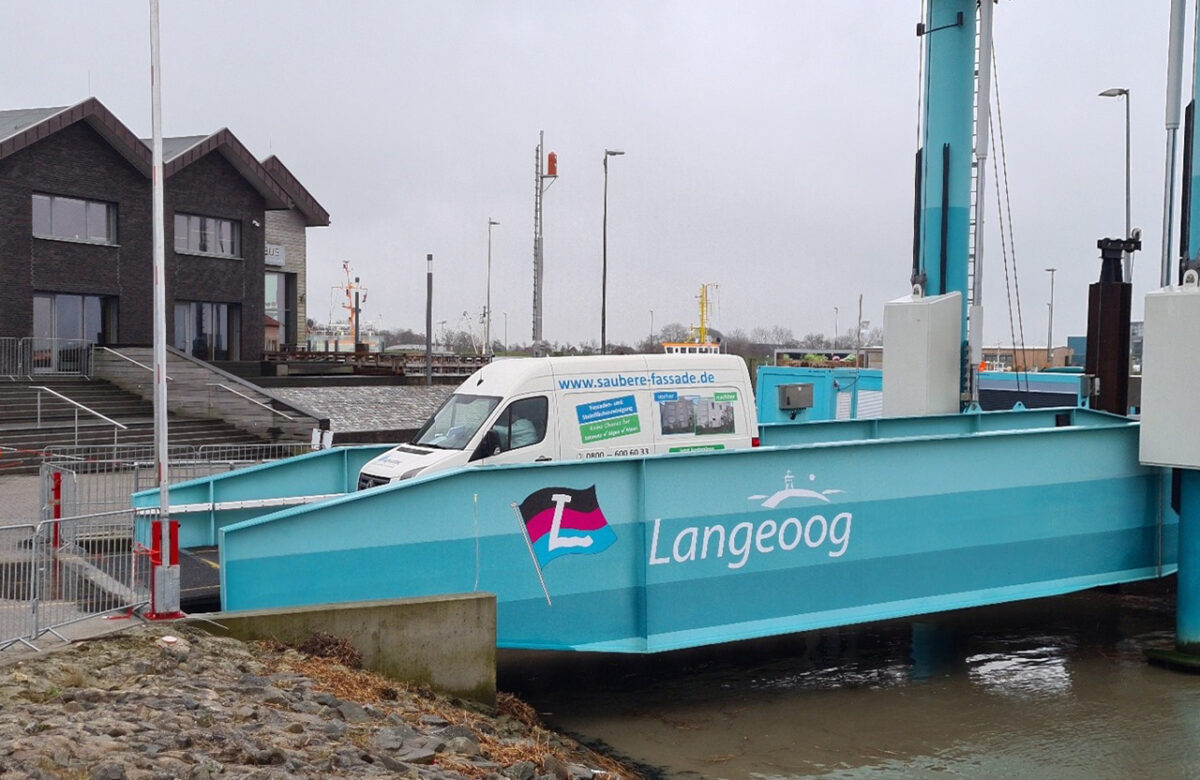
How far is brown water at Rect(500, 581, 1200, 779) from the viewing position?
887 centimetres

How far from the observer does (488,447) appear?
39.6 feet

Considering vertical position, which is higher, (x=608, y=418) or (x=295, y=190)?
(x=295, y=190)

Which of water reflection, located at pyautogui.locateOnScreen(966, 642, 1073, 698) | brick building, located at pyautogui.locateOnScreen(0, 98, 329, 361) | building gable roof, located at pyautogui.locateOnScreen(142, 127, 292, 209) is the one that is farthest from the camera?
building gable roof, located at pyautogui.locateOnScreen(142, 127, 292, 209)

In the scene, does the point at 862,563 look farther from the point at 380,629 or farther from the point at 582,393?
the point at 380,629

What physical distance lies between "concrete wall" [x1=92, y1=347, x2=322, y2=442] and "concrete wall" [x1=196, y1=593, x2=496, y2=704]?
2051 cm

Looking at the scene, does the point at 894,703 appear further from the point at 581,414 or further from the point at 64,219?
the point at 64,219

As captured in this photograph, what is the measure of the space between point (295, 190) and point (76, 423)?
2174 centimetres

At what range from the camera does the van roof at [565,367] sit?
12.4 metres

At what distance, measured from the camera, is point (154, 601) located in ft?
27.8

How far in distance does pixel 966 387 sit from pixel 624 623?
797 cm

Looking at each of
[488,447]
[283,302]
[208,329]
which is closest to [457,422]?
[488,447]

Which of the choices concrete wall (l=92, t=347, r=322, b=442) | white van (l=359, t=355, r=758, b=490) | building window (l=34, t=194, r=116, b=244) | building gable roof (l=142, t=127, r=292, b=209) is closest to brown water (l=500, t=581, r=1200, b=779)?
white van (l=359, t=355, r=758, b=490)

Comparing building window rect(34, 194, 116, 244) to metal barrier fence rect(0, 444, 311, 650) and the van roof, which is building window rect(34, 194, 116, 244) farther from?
metal barrier fence rect(0, 444, 311, 650)

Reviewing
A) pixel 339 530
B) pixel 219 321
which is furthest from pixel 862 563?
pixel 219 321
